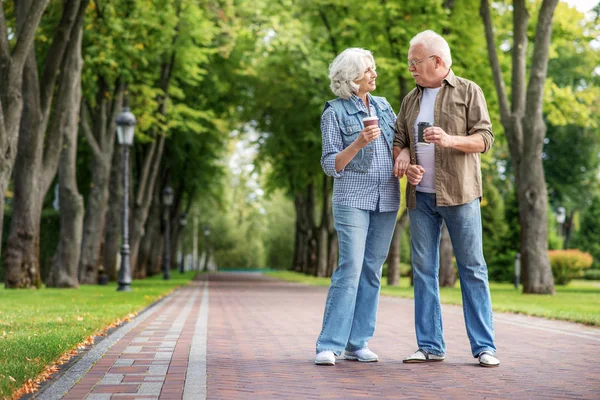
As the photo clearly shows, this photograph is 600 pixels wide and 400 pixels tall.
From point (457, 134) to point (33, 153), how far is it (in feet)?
43.0

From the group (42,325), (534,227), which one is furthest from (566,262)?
(42,325)

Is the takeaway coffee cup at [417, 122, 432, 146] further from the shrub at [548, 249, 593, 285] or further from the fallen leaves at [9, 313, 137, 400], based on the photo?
the shrub at [548, 249, 593, 285]

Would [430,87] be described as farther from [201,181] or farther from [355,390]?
[201,181]

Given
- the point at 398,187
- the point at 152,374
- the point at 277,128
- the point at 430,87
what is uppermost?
the point at 277,128

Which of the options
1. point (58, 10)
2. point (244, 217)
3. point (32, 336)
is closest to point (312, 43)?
point (58, 10)

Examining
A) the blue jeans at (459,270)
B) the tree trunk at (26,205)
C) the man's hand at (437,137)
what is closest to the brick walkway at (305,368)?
the blue jeans at (459,270)

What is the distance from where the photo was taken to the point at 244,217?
80250 millimetres

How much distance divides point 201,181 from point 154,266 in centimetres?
623

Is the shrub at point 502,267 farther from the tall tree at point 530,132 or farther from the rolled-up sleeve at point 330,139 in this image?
the rolled-up sleeve at point 330,139

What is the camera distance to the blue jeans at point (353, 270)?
6648 mm

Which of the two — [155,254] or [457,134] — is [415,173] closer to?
[457,134]

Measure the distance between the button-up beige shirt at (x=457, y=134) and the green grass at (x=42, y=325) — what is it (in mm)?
2919

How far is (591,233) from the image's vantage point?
2156 inches

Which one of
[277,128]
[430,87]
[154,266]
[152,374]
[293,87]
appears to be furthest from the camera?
[154,266]
